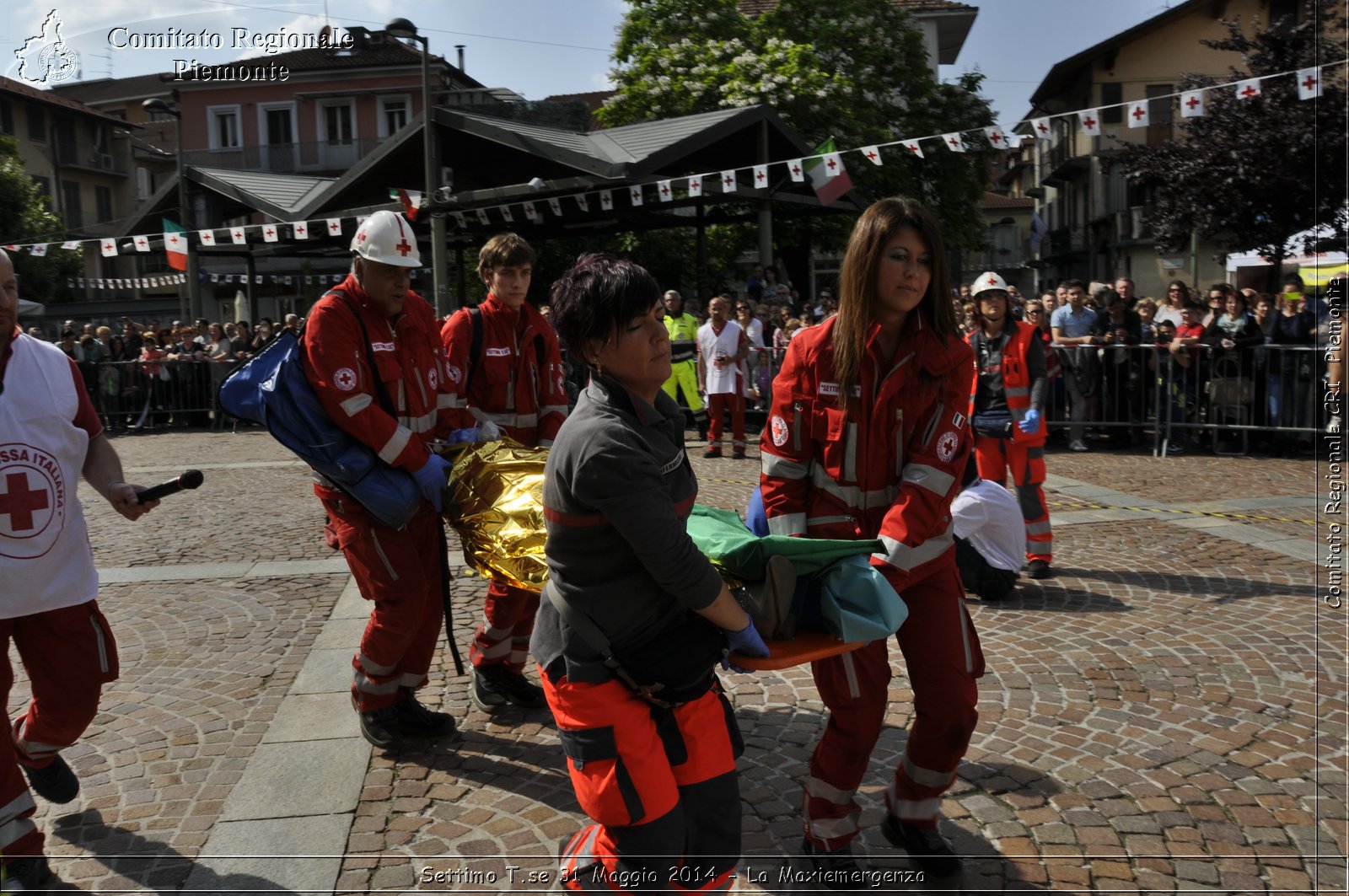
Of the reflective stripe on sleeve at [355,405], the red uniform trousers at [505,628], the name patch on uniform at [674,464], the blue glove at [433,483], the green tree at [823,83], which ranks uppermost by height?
the green tree at [823,83]

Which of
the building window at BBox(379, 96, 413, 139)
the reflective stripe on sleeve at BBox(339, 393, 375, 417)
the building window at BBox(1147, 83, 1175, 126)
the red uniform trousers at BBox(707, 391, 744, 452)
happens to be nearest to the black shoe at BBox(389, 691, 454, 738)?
the reflective stripe on sleeve at BBox(339, 393, 375, 417)

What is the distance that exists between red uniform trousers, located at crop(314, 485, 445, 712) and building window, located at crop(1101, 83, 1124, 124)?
9.76 m

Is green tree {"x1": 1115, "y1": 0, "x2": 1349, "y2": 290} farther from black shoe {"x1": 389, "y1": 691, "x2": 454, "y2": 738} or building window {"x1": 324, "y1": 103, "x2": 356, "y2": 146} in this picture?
building window {"x1": 324, "y1": 103, "x2": 356, "y2": 146}

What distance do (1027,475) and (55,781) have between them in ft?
19.2

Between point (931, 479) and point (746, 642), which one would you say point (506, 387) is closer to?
point (931, 479)

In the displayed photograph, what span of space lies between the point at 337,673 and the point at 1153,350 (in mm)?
11394

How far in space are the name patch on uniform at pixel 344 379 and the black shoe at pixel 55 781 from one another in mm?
1670

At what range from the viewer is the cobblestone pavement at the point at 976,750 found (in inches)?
133

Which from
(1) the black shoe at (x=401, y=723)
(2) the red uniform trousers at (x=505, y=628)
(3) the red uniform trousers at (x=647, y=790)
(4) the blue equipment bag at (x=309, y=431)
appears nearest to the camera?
(3) the red uniform trousers at (x=647, y=790)

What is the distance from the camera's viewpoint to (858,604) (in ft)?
8.77

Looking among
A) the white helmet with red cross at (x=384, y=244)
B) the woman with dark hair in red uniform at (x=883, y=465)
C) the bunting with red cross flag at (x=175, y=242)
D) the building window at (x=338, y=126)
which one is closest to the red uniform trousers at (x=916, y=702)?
the woman with dark hair in red uniform at (x=883, y=465)

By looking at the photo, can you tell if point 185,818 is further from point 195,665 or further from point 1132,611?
point 1132,611

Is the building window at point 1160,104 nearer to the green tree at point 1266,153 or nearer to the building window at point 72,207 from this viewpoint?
the green tree at point 1266,153

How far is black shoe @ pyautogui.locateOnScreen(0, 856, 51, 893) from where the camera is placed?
320 centimetres
